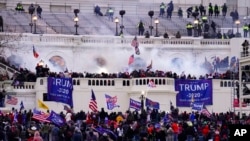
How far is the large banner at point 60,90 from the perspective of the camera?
6369 cm

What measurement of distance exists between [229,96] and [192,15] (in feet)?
78.0

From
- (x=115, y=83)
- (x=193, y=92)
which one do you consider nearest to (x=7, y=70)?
(x=115, y=83)

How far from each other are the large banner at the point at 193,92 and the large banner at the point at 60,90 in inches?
323

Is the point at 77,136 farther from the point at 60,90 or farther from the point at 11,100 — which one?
the point at 11,100

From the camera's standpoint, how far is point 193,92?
230 ft

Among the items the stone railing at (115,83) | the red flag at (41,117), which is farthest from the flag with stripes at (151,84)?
the red flag at (41,117)

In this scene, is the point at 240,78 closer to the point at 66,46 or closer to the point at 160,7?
the point at 66,46

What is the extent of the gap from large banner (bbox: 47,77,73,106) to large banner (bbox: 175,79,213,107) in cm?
820

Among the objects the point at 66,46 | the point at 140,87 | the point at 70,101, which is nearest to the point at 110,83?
the point at 140,87

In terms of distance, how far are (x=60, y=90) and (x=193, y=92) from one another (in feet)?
30.5

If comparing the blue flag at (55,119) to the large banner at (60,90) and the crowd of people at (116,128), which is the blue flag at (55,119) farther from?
the large banner at (60,90)

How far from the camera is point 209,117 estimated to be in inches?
2429

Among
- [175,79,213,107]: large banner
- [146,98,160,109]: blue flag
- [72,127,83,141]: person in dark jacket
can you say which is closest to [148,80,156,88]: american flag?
[175,79,213,107]: large banner

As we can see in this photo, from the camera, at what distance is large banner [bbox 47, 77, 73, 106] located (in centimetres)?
6369
